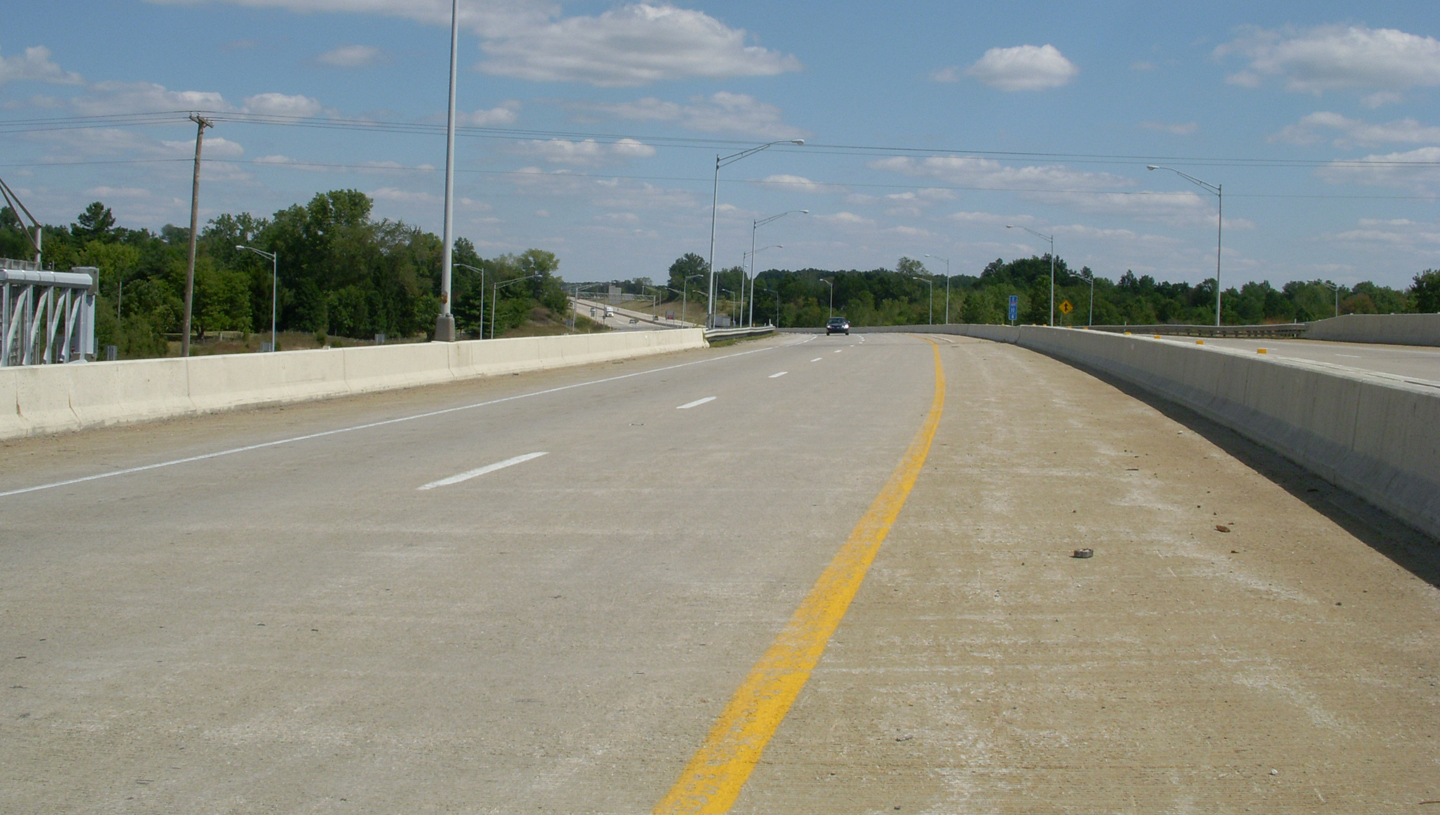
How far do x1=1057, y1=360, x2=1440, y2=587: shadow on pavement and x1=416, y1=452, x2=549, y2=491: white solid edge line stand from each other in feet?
23.8

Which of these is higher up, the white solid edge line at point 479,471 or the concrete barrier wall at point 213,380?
the concrete barrier wall at point 213,380

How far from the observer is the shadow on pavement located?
25.5 ft

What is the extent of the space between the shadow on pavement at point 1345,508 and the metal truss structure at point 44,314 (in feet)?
106

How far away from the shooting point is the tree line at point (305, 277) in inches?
4857

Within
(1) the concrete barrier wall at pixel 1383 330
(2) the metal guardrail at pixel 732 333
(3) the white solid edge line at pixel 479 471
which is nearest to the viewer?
(3) the white solid edge line at pixel 479 471

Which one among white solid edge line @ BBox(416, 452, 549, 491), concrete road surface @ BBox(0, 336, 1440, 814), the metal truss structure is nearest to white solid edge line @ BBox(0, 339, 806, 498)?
concrete road surface @ BBox(0, 336, 1440, 814)

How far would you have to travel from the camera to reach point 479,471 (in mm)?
11250

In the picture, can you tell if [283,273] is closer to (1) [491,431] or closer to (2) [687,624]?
(1) [491,431]

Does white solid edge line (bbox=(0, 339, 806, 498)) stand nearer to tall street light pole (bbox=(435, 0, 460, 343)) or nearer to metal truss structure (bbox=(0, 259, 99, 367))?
tall street light pole (bbox=(435, 0, 460, 343))

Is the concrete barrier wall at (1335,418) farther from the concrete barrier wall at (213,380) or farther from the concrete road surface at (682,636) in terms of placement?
the concrete barrier wall at (213,380)

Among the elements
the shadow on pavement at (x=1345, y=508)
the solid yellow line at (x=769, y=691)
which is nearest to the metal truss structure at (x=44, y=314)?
the shadow on pavement at (x=1345, y=508)

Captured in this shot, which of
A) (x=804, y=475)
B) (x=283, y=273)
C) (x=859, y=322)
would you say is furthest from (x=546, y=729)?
(x=859, y=322)

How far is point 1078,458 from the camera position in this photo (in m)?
12.4

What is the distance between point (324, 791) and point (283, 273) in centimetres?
15731
